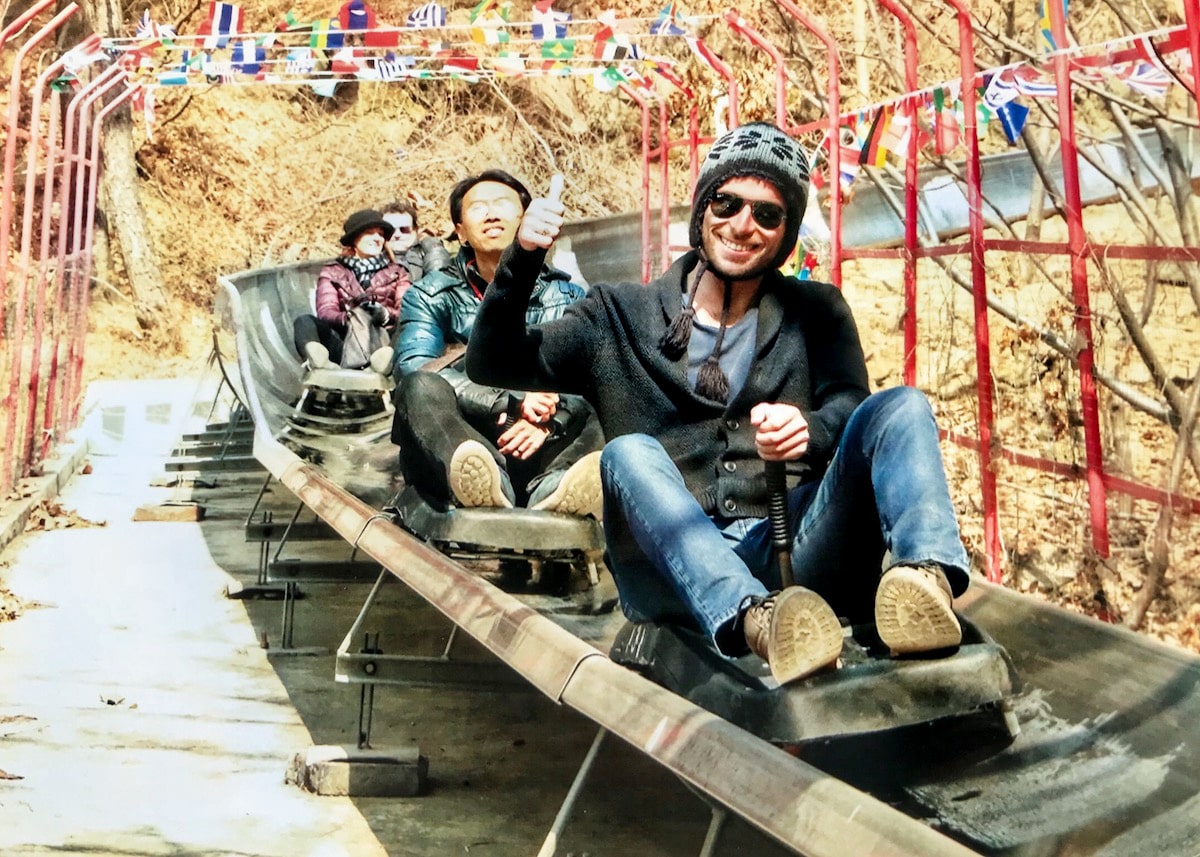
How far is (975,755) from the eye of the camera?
2.61 metres

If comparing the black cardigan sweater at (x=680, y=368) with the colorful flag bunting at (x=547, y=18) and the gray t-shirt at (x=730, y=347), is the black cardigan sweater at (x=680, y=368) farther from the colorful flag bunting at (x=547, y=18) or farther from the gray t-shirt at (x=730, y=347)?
the colorful flag bunting at (x=547, y=18)

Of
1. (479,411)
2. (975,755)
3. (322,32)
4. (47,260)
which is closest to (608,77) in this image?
(322,32)

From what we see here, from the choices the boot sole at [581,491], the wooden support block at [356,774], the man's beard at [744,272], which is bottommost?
the wooden support block at [356,774]

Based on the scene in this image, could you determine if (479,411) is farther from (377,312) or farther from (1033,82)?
(377,312)

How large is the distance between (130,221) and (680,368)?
1623 centimetres

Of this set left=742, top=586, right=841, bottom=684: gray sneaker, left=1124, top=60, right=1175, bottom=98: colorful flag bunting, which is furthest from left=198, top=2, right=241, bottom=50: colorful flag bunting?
left=742, top=586, right=841, bottom=684: gray sneaker

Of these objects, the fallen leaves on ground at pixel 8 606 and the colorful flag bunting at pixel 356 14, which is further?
the colorful flag bunting at pixel 356 14

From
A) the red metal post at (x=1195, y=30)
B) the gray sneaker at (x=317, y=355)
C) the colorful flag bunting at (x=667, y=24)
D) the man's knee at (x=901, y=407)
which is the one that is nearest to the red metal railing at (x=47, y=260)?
the gray sneaker at (x=317, y=355)

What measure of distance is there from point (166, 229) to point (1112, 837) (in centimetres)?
1867

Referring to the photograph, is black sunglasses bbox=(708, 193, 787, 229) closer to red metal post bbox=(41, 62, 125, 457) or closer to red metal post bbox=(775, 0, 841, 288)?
red metal post bbox=(775, 0, 841, 288)

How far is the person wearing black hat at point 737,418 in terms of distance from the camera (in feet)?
8.09

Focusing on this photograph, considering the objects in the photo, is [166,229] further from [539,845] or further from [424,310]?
[539,845]

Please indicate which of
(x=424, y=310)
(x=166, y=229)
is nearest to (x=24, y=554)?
(x=424, y=310)

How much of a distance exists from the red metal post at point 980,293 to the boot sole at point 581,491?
1.66 metres
